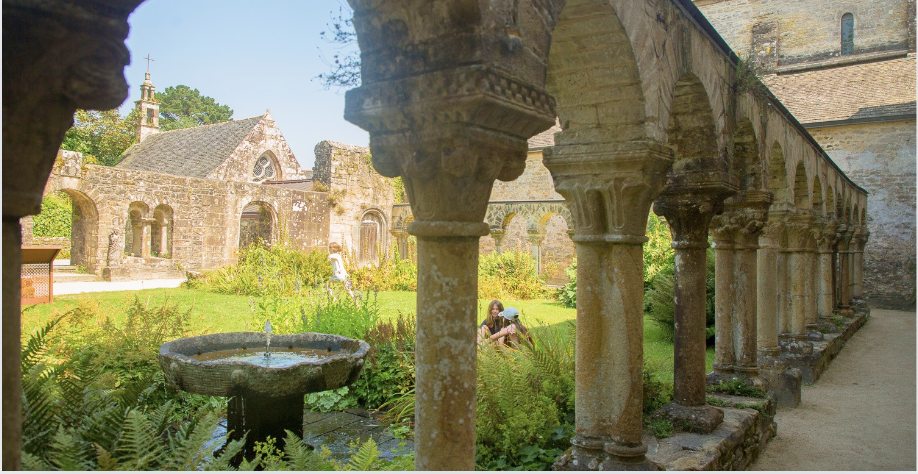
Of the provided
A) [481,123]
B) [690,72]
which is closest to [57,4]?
[481,123]

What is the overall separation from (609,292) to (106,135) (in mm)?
32481

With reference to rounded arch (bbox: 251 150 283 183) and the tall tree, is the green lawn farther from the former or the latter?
the tall tree

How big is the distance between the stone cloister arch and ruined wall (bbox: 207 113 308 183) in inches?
732

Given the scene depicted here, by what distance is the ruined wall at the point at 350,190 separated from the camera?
18.1 metres

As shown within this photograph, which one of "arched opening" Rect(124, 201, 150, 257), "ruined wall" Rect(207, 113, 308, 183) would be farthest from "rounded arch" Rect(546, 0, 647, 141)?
"ruined wall" Rect(207, 113, 308, 183)

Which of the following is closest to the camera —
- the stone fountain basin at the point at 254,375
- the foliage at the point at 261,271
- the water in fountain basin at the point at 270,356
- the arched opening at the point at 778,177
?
the stone fountain basin at the point at 254,375

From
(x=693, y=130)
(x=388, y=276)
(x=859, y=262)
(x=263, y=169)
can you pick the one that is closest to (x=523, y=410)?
(x=693, y=130)

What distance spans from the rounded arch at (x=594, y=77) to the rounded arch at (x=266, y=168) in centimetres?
2085

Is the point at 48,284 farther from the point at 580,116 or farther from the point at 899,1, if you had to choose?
the point at 899,1

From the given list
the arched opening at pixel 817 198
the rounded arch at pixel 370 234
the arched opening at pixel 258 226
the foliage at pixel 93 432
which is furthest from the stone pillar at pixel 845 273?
the foliage at pixel 93 432

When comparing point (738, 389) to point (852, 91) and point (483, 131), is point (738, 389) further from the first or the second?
point (852, 91)

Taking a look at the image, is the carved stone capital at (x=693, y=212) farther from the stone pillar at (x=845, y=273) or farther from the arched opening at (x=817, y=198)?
the stone pillar at (x=845, y=273)

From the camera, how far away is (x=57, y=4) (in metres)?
1.14

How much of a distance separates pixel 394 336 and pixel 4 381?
523cm
